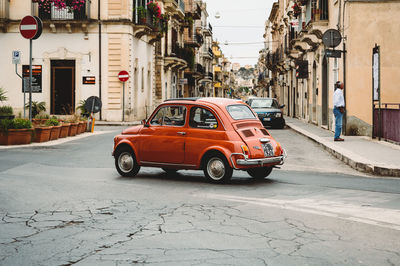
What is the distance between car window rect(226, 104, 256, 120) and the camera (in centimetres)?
1017

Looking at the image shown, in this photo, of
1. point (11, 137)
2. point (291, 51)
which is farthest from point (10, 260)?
point (291, 51)

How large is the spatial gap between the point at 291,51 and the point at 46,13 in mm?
17411

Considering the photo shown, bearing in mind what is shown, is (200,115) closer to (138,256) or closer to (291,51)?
(138,256)

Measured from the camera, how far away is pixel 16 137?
16969 mm

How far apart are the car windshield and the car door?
19.2 meters

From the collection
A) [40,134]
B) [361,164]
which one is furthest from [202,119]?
[40,134]

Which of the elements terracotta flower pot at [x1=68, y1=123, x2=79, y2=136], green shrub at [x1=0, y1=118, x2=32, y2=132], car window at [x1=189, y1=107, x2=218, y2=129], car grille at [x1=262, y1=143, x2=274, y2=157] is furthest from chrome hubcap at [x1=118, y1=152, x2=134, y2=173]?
terracotta flower pot at [x1=68, y1=123, x2=79, y2=136]

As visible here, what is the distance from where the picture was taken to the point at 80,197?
27.6 feet

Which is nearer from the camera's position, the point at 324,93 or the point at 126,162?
the point at 126,162

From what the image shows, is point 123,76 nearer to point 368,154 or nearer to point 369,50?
point 369,50

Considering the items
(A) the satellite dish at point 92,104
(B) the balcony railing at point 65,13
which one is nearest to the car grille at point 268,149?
(A) the satellite dish at point 92,104

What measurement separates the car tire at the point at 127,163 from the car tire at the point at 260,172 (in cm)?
216

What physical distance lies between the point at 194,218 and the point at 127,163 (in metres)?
4.23

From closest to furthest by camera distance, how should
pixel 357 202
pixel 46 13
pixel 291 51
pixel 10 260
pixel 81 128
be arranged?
pixel 10 260
pixel 357 202
pixel 81 128
pixel 46 13
pixel 291 51
